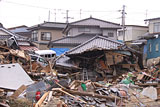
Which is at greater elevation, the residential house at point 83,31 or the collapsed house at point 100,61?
the residential house at point 83,31

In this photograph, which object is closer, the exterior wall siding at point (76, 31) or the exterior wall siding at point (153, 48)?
the exterior wall siding at point (153, 48)

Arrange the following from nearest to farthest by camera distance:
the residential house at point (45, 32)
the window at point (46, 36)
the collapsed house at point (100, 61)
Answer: the collapsed house at point (100, 61) < the residential house at point (45, 32) < the window at point (46, 36)

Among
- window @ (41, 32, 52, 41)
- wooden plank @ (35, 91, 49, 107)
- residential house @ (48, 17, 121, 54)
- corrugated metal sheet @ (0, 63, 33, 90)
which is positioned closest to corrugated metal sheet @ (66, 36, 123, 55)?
corrugated metal sheet @ (0, 63, 33, 90)

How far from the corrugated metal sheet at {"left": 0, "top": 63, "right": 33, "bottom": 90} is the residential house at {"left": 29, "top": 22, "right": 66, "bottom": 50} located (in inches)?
979

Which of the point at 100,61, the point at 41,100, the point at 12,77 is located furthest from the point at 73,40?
the point at 41,100

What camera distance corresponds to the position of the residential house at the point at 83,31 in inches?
1144

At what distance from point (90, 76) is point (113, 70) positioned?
5.19 ft

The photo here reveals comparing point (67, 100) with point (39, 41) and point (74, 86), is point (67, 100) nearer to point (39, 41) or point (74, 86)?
point (74, 86)

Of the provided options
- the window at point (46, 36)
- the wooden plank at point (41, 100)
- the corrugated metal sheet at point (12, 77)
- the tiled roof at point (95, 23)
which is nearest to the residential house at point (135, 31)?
the tiled roof at point (95, 23)

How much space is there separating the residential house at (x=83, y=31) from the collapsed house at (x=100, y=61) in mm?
13789

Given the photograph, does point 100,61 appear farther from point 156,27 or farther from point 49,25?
point 49,25

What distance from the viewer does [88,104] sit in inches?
323

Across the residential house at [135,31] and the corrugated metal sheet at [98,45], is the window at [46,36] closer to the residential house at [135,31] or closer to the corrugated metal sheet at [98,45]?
the residential house at [135,31]

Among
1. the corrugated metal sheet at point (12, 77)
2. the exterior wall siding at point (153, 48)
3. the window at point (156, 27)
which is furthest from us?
the window at point (156, 27)
